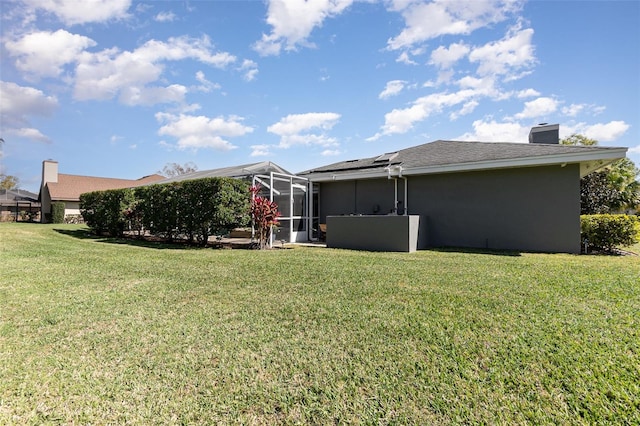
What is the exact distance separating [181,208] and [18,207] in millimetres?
36729

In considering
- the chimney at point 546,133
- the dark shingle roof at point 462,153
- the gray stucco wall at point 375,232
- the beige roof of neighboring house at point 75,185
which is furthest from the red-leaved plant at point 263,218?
the beige roof of neighboring house at point 75,185

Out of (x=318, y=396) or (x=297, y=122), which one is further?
(x=297, y=122)

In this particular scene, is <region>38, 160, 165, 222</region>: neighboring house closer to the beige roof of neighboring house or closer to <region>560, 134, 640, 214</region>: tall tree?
the beige roof of neighboring house

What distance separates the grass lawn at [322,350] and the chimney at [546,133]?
974 centimetres

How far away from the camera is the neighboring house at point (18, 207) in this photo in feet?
107

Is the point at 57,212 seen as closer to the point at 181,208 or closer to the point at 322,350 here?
the point at 181,208

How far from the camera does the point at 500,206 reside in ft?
35.9

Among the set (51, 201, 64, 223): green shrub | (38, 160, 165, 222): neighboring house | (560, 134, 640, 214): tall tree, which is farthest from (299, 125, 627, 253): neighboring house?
(38, 160, 165, 222): neighboring house

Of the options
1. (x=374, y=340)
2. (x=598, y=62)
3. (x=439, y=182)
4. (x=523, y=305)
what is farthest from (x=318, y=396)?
(x=598, y=62)

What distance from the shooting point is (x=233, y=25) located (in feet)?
35.6

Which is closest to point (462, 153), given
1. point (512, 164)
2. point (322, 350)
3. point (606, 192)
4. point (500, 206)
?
point (512, 164)

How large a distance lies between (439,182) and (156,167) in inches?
2013

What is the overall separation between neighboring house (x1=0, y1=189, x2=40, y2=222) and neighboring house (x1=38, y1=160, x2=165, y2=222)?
4.14m

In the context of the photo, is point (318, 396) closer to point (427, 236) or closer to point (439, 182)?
point (427, 236)
